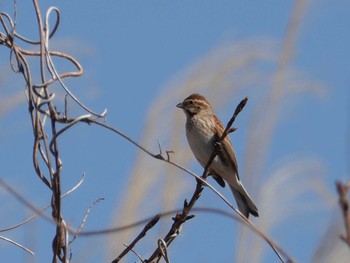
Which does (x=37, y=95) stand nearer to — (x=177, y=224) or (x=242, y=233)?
(x=177, y=224)

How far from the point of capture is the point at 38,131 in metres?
1.51

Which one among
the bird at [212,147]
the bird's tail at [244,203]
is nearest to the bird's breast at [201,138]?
the bird at [212,147]

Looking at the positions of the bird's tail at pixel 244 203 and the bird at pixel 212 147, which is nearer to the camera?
the bird's tail at pixel 244 203

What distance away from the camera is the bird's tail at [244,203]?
11.0 feet

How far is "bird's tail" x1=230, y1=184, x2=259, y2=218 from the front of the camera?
335 cm

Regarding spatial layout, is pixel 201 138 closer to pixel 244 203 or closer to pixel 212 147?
pixel 212 147

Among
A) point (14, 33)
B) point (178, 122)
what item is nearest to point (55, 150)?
point (14, 33)

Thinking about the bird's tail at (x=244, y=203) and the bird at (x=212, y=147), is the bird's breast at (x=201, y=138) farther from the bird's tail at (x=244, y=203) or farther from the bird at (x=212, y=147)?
the bird's tail at (x=244, y=203)

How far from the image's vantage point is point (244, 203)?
3490 mm

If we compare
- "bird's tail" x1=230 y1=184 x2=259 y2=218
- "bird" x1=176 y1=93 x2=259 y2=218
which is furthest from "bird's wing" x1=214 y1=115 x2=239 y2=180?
"bird's tail" x1=230 y1=184 x2=259 y2=218

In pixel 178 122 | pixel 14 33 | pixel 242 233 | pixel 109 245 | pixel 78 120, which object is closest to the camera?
pixel 78 120

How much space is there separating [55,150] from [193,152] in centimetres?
247

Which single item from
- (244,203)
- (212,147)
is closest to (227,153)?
(212,147)

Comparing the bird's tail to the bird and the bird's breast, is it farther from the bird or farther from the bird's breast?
the bird's breast
